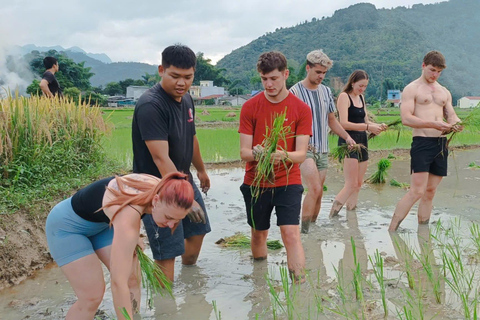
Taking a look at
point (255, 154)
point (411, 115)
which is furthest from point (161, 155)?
point (411, 115)

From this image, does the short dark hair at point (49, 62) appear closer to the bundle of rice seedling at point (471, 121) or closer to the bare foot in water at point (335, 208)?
the bare foot in water at point (335, 208)

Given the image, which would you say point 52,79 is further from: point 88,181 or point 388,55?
point 388,55

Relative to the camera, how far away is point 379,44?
10406cm

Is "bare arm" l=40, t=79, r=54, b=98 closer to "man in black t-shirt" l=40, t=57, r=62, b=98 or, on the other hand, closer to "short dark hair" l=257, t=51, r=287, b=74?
"man in black t-shirt" l=40, t=57, r=62, b=98

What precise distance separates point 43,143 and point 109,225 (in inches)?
152

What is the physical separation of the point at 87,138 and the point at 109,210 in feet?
16.2

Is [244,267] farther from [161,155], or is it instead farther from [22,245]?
[22,245]

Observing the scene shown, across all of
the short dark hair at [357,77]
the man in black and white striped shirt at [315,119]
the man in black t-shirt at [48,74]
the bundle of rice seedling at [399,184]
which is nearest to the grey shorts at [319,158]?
the man in black and white striped shirt at [315,119]

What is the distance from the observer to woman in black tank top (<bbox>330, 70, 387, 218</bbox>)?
19.7ft

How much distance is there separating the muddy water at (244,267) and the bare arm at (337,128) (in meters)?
1.06

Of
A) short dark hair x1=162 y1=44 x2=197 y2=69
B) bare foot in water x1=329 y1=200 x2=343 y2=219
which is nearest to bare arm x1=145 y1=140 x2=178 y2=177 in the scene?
short dark hair x1=162 y1=44 x2=197 y2=69

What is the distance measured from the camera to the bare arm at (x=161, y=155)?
3.48 m

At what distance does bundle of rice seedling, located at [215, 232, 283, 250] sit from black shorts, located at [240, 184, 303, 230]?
0.92 meters

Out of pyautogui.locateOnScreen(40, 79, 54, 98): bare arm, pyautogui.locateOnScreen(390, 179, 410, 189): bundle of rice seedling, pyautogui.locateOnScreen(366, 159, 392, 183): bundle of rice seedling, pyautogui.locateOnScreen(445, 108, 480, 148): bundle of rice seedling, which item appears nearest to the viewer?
pyautogui.locateOnScreen(445, 108, 480, 148): bundle of rice seedling
